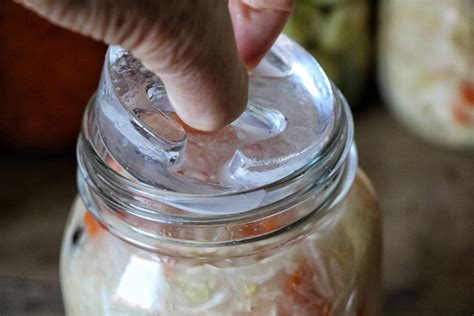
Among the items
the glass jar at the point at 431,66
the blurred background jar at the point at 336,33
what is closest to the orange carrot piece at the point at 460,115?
the glass jar at the point at 431,66

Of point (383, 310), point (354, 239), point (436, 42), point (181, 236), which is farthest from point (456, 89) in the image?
point (181, 236)

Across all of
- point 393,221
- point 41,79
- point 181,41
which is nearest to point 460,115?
point 393,221

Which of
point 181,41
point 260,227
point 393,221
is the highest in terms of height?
point 181,41

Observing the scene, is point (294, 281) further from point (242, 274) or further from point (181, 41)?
point (181, 41)

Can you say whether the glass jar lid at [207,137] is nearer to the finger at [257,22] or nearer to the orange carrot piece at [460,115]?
the finger at [257,22]

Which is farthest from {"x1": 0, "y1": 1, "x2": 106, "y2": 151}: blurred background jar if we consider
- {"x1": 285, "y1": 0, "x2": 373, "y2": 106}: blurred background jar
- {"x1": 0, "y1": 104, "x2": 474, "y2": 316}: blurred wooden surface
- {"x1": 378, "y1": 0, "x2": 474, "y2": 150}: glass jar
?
{"x1": 378, "y1": 0, "x2": 474, "y2": 150}: glass jar

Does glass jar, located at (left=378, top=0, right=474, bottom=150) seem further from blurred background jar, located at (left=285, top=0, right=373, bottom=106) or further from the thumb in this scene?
the thumb

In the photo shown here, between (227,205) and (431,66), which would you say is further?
(431,66)

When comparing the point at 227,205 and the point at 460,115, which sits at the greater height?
the point at 227,205
